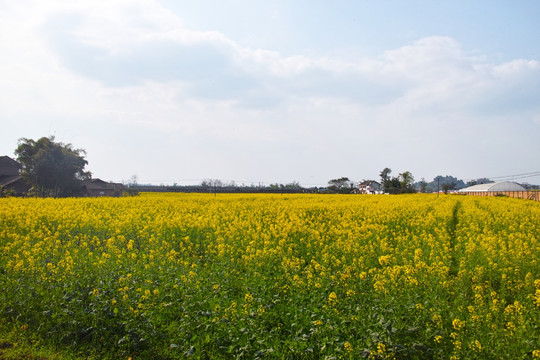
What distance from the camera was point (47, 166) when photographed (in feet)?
141

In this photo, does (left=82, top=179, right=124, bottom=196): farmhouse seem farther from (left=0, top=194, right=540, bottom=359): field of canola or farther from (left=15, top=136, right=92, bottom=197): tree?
(left=0, top=194, right=540, bottom=359): field of canola

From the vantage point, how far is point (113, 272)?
7.21 meters

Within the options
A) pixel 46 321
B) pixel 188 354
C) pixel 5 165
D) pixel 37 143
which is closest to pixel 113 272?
pixel 46 321

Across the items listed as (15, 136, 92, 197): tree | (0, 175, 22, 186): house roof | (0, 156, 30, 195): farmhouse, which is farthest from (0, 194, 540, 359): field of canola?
(0, 175, 22, 186): house roof

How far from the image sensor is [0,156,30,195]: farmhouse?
45719 mm

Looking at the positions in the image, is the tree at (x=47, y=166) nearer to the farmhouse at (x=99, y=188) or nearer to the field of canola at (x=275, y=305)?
the farmhouse at (x=99, y=188)

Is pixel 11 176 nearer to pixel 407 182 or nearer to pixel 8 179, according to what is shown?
pixel 8 179

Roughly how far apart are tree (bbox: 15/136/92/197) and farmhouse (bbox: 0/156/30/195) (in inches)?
103

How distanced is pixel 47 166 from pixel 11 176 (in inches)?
510

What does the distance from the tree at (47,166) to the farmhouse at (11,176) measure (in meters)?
2.62

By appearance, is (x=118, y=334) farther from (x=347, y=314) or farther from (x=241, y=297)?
(x=347, y=314)

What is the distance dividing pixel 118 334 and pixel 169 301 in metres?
0.89

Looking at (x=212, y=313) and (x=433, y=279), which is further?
(x=433, y=279)

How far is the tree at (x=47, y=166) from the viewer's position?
1689 inches
